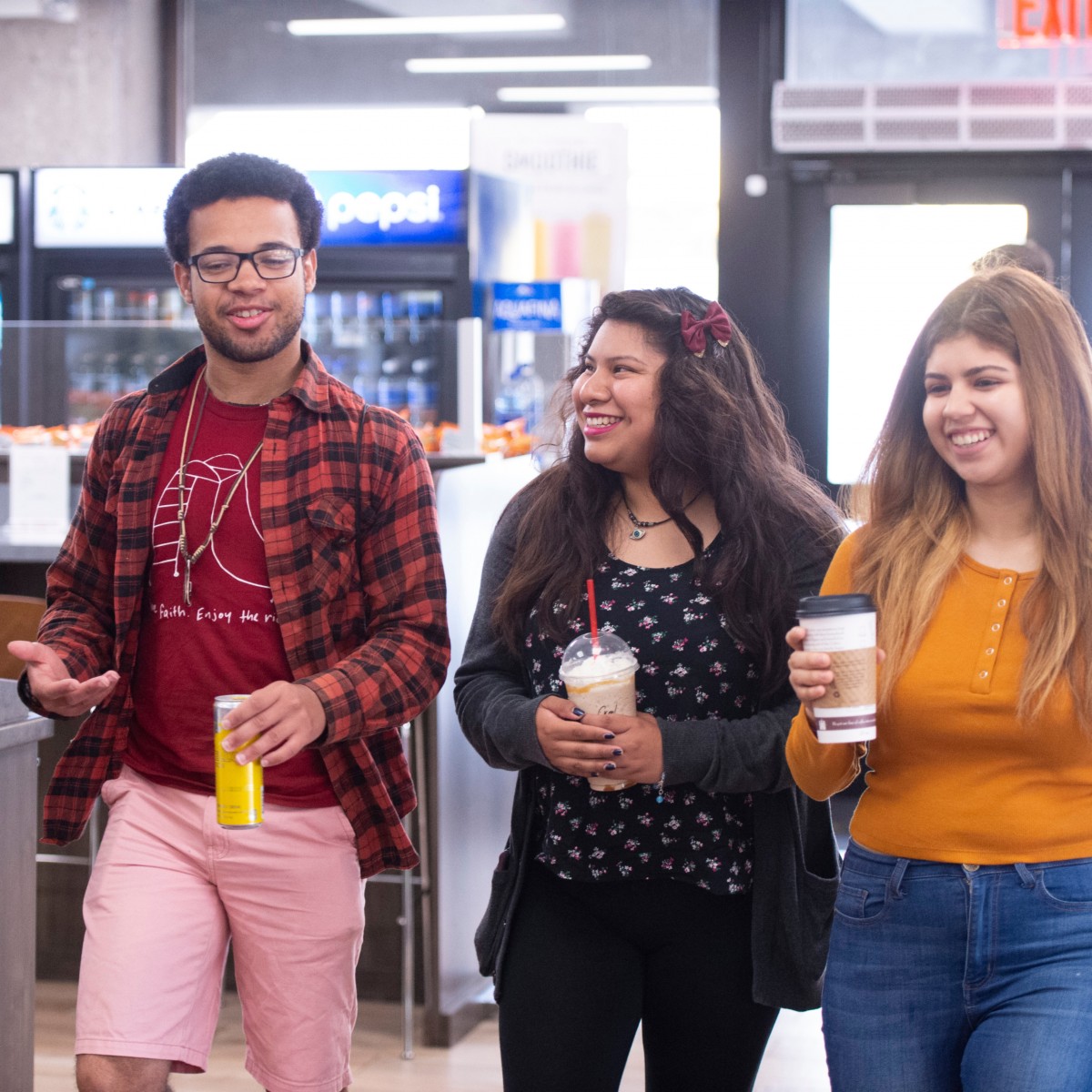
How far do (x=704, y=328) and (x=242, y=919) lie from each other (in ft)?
3.46

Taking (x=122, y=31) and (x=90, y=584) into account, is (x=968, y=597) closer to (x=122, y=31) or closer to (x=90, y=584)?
(x=90, y=584)

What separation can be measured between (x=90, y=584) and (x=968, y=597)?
1.25m

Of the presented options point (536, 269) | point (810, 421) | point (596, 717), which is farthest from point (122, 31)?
point (596, 717)

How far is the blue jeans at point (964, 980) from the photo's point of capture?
5.32 ft

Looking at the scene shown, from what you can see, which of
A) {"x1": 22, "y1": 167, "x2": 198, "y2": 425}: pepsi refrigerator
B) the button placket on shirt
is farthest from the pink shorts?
{"x1": 22, "y1": 167, "x2": 198, "y2": 425}: pepsi refrigerator

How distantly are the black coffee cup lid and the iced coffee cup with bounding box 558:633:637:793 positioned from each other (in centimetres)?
29

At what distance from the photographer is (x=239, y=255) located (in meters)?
2.07

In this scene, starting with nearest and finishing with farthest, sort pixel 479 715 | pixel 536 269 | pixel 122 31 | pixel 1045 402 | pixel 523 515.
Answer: pixel 1045 402, pixel 479 715, pixel 523 515, pixel 536 269, pixel 122 31

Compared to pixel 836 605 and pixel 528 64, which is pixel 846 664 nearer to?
pixel 836 605

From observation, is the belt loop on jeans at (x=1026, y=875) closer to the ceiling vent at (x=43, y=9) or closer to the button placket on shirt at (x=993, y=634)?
the button placket on shirt at (x=993, y=634)

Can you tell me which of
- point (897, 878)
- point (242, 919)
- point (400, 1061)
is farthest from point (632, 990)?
point (400, 1061)

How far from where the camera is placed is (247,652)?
2025 mm

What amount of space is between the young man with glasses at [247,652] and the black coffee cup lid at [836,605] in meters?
0.60

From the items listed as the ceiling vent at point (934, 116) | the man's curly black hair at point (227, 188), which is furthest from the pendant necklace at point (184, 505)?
the ceiling vent at point (934, 116)
